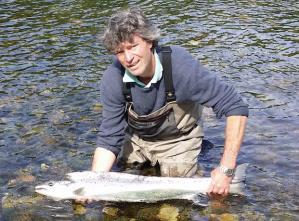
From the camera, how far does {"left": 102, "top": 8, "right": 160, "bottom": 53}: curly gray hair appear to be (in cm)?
519

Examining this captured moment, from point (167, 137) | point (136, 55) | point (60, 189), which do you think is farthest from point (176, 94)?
point (60, 189)

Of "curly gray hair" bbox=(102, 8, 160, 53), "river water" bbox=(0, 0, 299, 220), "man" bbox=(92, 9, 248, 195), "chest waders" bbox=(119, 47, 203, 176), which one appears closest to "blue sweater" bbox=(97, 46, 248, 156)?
"man" bbox=(92, 9, 248, 195)

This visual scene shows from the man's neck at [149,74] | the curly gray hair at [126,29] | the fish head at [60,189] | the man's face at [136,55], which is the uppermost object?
the curly gray hair at [126,29]

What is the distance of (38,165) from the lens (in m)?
7.04

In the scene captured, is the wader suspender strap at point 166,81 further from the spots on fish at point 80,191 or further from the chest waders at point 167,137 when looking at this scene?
the spots on fish at point 80,191

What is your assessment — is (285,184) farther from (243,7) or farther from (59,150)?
(243,7)

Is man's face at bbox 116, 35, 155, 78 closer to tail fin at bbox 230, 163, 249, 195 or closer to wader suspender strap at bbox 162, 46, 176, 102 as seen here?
wader suspender strap at bbox 162, 46, 176, 102

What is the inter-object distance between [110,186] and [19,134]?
304 centimetres

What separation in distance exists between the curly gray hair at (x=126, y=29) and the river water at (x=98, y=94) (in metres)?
1.93

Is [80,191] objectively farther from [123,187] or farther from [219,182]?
[219,182]

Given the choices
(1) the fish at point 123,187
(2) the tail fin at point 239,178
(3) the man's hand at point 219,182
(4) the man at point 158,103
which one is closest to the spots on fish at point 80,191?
(1) the fish at point 123,187

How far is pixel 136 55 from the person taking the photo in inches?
208

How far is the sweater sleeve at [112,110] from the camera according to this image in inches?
226

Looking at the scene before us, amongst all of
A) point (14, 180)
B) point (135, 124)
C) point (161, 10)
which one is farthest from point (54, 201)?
point (161, 10)
